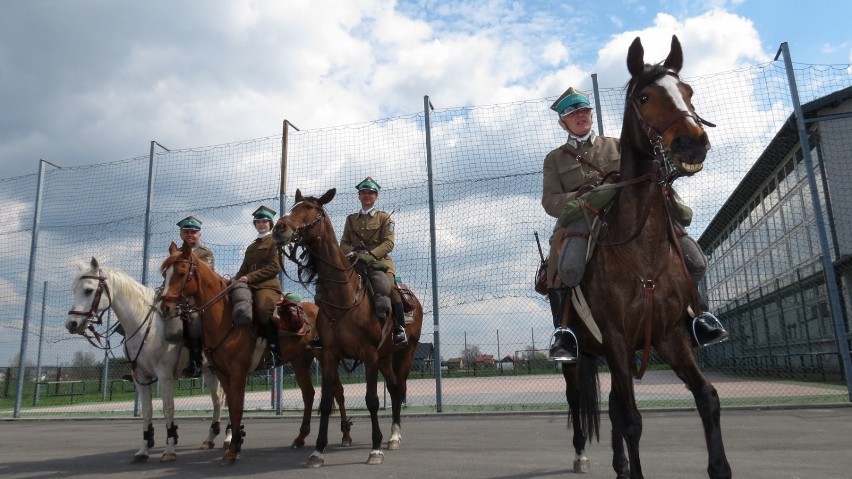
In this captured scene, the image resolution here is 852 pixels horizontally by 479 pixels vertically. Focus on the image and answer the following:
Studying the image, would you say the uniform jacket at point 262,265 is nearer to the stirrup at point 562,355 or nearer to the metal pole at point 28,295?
the stirrup at point 562,355

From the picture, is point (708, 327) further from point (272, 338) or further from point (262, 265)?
point (262, 265)

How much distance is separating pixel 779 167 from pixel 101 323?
42.2ft

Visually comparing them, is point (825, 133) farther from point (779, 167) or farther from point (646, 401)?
point (646, 401)

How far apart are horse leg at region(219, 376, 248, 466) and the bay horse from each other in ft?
14.9

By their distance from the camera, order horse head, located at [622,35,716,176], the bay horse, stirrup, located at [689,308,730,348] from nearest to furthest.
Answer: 1. horse head, located at [622,35,716,176]
2. the bay horse
3. stirrup, located at [689,308,730,348]

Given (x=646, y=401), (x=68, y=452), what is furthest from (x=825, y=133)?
(x=68, y=452)

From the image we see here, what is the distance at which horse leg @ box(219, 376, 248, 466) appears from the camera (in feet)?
21.7

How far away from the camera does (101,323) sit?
777cm

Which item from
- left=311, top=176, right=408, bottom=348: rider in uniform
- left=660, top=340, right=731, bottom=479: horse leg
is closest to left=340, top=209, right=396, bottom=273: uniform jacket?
left=311, top=176, right=408, bottom=348: rider in uniform

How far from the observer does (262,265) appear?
A: 342 inches

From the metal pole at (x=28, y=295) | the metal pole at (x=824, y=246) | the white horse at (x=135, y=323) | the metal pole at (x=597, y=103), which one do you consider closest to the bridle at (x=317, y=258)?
the white horse at (x=135, y=323)

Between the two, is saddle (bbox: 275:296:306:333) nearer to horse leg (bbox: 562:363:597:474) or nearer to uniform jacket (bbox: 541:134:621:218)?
horse leg (bbox: 562:363:597:474)

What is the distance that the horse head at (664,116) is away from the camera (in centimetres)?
315

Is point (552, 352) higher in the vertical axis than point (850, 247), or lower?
lower
